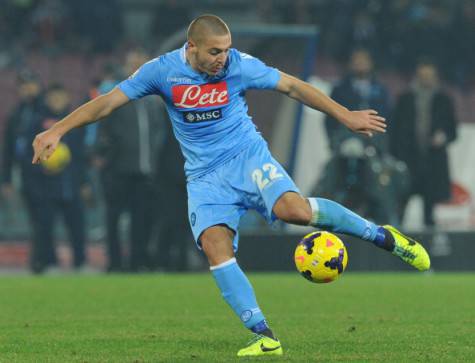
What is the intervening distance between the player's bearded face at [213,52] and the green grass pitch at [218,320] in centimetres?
166

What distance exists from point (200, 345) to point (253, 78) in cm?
164

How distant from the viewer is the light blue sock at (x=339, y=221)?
782 centimetres

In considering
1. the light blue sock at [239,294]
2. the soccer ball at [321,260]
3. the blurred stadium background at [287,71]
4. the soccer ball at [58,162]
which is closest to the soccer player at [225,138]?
the light blue sock at [239,294]

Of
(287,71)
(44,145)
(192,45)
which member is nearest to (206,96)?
(192,45)

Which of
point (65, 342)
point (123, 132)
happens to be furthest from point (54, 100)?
point (65, 342)

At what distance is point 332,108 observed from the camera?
310 inches

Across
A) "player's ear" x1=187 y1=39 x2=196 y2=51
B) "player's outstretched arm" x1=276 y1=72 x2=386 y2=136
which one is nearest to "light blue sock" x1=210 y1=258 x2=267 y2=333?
"player's outstretched arm" x1=276 y1=72 x2=386 y2=136

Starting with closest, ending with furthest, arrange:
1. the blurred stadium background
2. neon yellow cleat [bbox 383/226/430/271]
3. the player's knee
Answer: the player's knee
neon yellow cleat [bbox 383/226/430/271]
the blurred stadium background

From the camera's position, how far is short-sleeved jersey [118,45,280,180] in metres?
7.91

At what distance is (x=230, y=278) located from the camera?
25.0ft

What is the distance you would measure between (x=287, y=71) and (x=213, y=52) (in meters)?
11.4

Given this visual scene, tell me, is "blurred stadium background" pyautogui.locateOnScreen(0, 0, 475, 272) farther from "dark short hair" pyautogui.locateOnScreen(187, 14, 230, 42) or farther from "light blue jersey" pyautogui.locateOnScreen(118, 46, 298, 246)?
"dark short hair" pyautogui.locateOnScreen(187, 14, 230, 42)

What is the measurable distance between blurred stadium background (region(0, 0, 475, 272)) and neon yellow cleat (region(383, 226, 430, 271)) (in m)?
7.96

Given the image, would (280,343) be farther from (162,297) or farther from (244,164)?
(162,297)
